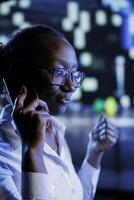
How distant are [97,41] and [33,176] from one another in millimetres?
1706

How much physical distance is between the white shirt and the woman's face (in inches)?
3.8

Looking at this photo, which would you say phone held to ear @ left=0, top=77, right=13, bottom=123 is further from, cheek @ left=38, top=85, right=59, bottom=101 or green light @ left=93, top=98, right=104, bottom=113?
green light @ left=93, top=98, right=104, bottom=113

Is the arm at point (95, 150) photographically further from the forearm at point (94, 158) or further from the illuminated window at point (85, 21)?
the illuminated window at point (85, 21)

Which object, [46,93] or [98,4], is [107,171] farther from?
[46,93]

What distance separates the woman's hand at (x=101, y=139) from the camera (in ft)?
3.84

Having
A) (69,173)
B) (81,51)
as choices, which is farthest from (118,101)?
(69,173)

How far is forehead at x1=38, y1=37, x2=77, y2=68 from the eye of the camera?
897 millimetres

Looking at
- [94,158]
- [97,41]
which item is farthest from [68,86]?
[97,41]

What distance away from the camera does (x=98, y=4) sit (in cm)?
236

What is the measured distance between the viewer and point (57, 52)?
0.90 meters

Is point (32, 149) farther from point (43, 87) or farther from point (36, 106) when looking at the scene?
point (43, 87)

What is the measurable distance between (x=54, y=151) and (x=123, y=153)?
1.55 m

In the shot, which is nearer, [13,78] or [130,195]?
[13,78]

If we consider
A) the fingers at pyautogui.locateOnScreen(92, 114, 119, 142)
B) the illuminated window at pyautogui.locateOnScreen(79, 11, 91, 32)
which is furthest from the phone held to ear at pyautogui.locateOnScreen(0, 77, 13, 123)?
the illuminated window at pyautogui.locateOnScreen(79, 11, 91, 32)
